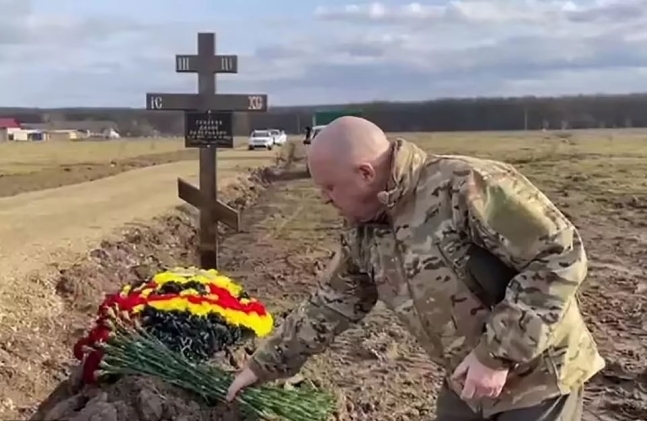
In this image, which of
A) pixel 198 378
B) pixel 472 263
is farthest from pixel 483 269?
pixel 198 378

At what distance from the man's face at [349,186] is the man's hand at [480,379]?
518 millimetres

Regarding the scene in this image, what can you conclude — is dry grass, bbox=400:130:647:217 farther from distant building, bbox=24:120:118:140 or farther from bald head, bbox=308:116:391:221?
distant building, bbox=24:120:118:140

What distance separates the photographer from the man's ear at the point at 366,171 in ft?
10.1

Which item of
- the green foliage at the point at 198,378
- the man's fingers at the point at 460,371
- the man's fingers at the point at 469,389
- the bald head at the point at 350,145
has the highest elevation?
the bald head at the point at 350,145

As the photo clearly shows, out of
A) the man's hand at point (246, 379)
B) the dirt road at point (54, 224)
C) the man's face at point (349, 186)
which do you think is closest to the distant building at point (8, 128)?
the dirt road at point (54, 224)

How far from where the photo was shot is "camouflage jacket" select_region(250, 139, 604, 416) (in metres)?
2.93

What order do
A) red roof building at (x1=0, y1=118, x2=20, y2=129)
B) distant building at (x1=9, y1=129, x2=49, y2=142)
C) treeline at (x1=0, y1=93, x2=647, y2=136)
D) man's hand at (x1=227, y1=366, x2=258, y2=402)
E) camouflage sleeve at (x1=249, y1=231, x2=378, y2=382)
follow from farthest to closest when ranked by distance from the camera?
red roof building at (x1=0, y1=118, x2=20, y2=129)
distant building at (x1=9, y1=129, x2=49, y2=142)
treeline at (x1=0, y1=93, x2=647, y2=136)
man's hand at (x1=227, y1=366, x2=258, y2=402)
camouflage sleeve at (x1=249, y1=231, x2=378, y2=382)

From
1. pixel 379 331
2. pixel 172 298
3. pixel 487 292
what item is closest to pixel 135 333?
pixel 172 298

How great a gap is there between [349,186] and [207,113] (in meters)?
7.51

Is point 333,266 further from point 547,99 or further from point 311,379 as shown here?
point 547,99

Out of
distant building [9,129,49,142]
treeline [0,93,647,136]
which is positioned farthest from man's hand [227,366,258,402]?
distant building [9,129,49,142]

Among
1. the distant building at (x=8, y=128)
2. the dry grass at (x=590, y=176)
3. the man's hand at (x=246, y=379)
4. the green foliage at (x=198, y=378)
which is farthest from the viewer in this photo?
the distant building at (x=8, y=128)

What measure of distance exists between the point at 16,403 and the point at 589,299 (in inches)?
236

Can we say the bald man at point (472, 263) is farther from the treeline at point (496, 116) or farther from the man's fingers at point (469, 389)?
the treeline at point (496, 116)
